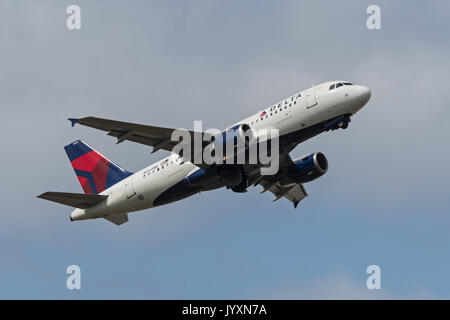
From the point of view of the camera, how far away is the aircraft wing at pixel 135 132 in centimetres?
5106

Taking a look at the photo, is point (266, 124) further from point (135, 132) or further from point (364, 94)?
point (135, 132)

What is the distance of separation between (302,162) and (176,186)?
9.41 metres

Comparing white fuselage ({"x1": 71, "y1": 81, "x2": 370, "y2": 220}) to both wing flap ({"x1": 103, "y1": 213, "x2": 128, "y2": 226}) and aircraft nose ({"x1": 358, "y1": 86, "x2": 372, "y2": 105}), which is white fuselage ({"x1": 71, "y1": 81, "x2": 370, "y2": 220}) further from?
wing flap ({"x1": 103, "y1": 213, "x2": 128, "y2": 226})

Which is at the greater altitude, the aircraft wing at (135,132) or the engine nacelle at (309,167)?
the aircraft wing at (135,132)

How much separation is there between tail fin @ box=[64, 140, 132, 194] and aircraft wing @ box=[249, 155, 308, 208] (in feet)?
30.6

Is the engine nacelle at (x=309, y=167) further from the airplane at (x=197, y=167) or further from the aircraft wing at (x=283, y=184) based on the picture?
the aircraft wing at (x=283, y=184)

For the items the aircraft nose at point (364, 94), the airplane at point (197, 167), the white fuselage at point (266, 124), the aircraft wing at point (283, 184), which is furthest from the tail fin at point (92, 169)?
the aircraft nose at point (364, 94)

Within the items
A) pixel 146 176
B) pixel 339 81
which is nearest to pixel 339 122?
pixel 339 81

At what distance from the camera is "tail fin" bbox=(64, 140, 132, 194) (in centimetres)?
6138

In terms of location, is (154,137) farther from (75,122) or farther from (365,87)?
(365,87)

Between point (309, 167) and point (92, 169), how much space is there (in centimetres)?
1573

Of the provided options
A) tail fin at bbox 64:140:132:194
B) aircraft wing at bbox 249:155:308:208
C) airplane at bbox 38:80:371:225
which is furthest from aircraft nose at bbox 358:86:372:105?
tail fin at bbox 64:140:132:194

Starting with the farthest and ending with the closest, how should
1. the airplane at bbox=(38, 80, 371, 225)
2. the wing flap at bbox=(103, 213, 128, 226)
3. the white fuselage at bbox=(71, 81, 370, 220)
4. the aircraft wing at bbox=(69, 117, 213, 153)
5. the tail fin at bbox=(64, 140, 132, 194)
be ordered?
the tail fin at bbox=(64, 140, 132, 194) < the wing flap at bbox=(103, 213, 128, 226) < the airplane at bbox=(38, 80, 371, 225) < the white fuselage at bbox=(71, 81, 370, 220) < the aircraft wing at bbox=(69, 117, 213, 153)

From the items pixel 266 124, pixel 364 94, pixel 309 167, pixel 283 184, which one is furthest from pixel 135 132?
pixel 364 94
